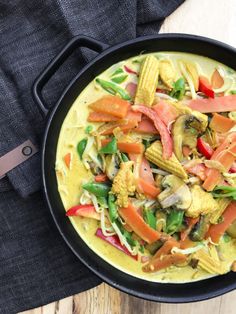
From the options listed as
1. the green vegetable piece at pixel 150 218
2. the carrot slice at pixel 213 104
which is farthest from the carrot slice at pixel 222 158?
the green vegetable piece at pixel 150 218

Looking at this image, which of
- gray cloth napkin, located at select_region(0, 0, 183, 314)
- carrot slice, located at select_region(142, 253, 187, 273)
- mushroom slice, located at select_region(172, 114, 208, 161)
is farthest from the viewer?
gray cloth napkin, located at select_region(0, 0, 183, 314)

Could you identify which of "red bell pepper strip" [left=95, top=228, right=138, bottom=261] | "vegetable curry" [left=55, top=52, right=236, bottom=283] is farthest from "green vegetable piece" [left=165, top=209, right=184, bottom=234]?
"red bell pepper strip" [left=95, top=228, right=138, bottom=261]

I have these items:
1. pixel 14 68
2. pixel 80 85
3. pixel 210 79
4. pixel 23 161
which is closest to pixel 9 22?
pixel 14 68

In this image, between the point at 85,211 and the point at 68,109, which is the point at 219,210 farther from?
the point at 68,109

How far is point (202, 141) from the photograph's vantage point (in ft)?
7.07

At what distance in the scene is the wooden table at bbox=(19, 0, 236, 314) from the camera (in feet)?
7.88

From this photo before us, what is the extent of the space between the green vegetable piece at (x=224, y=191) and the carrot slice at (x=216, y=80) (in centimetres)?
42

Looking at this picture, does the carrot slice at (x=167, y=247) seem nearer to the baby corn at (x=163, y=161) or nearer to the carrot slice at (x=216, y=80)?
the baby corn at (x=163, y=161)

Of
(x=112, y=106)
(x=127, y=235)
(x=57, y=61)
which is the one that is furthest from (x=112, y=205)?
(x=57, y=61)

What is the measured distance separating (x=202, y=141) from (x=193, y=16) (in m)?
0.62

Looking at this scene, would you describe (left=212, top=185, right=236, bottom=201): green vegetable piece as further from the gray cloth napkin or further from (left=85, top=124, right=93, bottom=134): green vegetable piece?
the gray cloth napkin

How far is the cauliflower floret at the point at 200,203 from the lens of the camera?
6.78 feet

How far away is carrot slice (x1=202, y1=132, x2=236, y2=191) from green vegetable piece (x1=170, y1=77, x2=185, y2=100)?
26 centimetres

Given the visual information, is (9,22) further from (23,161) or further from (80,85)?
(23,161)
